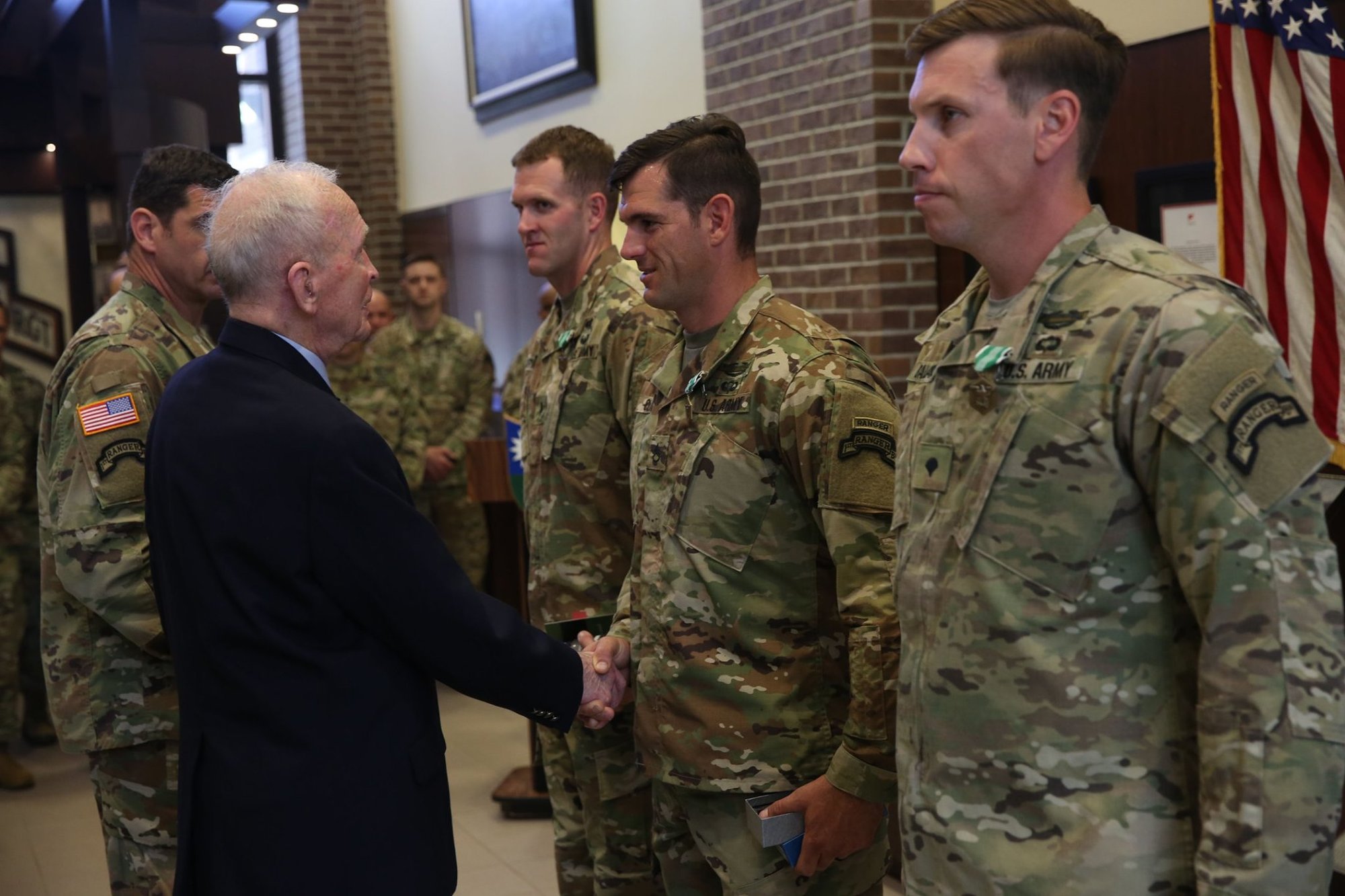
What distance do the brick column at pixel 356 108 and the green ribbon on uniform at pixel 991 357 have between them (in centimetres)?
798

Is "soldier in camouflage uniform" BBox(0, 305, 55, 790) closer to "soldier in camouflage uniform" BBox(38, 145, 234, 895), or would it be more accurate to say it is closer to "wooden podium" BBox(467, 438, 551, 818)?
"wooden podium" BBox(467, 438, 551, 818)

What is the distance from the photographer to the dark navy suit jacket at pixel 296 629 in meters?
1.79

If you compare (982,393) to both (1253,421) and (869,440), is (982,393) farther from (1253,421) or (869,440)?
(869,440)

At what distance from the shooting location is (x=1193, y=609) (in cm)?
131

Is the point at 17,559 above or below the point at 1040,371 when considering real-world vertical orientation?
below

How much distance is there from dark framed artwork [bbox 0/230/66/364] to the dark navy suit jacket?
6882 mm

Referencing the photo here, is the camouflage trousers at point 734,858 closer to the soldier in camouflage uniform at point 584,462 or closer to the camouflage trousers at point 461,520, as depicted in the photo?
the soldier in camouflage uniform at point 584,462

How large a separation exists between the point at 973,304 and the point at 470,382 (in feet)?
16.8

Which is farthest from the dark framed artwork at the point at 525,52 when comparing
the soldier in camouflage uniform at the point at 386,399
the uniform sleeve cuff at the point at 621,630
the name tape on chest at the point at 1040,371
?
the name tape on chest at the point at 1040,371

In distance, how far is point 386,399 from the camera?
631 centimetres

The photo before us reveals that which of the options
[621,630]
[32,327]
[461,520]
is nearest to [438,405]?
[461,520]

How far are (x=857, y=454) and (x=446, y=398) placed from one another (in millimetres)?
4752

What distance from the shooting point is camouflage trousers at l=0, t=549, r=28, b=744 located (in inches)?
214

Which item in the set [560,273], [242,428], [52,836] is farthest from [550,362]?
[52,836]
